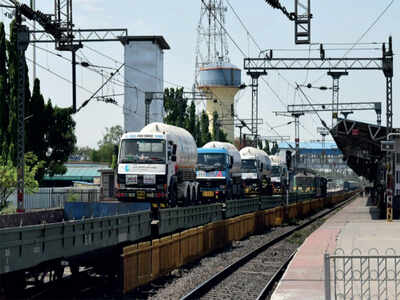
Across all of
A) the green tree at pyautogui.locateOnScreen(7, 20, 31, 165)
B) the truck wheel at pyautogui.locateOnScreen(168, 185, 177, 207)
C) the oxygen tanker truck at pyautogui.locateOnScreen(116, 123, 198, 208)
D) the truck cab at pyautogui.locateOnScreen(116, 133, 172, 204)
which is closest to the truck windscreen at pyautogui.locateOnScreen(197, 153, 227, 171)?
the green tree at pyautogui.locateOnScreen(7, 20, 31, 165)

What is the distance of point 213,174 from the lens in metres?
41.4

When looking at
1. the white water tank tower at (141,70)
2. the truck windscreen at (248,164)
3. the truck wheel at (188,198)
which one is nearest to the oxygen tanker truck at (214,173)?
the truck wheel at (188,198)

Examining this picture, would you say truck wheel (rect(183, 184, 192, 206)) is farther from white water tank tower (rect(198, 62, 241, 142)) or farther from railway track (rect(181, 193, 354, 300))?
white water tank tower (rect(198, 62, 241, 142))

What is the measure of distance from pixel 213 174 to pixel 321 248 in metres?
18.4

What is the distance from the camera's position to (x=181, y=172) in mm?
31953

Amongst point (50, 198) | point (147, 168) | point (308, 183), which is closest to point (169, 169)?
point (147, 168)

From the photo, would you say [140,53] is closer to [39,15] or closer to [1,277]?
[39,15]

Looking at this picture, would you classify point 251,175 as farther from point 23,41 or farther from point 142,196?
point 23,41

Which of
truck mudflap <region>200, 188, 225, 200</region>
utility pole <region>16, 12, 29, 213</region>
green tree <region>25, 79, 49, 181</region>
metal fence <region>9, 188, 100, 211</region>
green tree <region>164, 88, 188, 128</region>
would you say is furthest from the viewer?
green tree <region>164, 88, 188, 128</region>

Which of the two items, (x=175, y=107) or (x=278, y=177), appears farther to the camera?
(x=175, y=107)

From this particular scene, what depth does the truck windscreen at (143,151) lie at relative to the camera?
28578mm

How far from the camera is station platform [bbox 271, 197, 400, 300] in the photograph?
48.5 ft

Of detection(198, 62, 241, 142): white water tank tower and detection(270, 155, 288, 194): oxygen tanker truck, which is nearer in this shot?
detection(270, 155, 288, 194): oxygen tanker truck

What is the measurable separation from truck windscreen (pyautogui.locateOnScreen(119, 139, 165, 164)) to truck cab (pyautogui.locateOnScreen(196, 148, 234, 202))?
12.6 m
